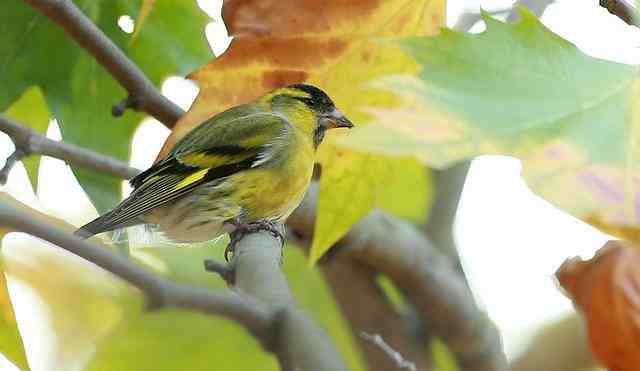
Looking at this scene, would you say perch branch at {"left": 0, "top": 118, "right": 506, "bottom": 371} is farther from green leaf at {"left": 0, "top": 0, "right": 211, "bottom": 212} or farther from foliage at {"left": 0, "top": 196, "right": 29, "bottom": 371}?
foliage at {"left": 0, "top": 196, "right": 29, "bottom": 371}

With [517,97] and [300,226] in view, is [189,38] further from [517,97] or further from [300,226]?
[517,97]

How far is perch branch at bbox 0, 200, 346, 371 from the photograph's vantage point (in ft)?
1.34

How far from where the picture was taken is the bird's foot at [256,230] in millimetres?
868

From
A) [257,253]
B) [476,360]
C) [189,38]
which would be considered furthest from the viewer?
[476,360]

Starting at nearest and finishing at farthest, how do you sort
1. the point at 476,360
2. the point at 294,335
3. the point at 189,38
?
the point at 294,335, the point at 189,38, the point at 476,360

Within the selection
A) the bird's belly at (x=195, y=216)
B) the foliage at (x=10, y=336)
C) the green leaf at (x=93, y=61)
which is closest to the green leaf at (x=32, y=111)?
the green leaf at (x=93, y=61)

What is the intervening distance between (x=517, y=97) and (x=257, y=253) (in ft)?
1.15

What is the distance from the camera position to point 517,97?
1.37 ft

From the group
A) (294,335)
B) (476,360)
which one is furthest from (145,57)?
(476,360)

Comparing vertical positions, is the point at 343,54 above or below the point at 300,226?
above

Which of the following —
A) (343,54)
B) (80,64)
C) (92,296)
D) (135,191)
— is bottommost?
(92,296)

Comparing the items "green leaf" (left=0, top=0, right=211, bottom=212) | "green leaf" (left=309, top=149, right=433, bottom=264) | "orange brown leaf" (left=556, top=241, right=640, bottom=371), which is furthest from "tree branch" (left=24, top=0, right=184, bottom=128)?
"orange brown leaf" (left=556, top=241, right=640, bottom=371)

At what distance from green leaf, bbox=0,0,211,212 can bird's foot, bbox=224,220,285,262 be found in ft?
0.37

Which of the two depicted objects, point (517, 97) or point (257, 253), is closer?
point (517, 97)
